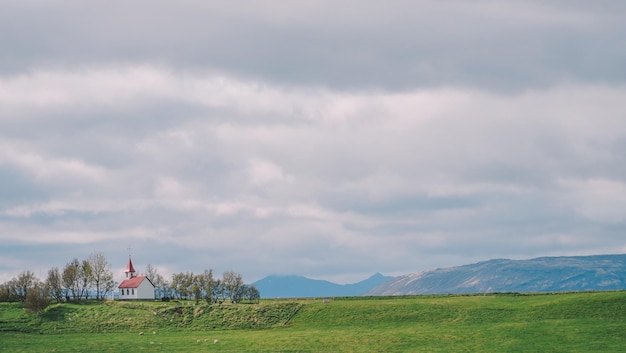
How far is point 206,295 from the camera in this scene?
157500mm

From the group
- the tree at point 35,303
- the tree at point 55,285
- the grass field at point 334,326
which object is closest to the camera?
the grass field at point 334,326

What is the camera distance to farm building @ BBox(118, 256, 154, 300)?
6501 inches

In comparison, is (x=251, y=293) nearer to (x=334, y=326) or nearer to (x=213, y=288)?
(x=213, y=288)

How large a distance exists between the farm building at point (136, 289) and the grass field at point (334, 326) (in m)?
29.1

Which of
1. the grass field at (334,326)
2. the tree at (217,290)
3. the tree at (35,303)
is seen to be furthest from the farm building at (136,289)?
the tree at (35,303)

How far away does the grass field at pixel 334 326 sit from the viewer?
8331 centimetres

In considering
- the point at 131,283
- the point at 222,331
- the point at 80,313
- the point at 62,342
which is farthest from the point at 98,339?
the point at 131,283

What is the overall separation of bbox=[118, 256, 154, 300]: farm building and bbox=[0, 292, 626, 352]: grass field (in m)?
29.1

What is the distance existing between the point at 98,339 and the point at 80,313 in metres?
27.6

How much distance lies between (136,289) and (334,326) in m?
74.7

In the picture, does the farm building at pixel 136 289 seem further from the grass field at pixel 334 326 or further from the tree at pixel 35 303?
the tree at pixel 35 303

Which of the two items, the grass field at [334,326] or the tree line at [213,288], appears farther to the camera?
the tree line at [213,288]

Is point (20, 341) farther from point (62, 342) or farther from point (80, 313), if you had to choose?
point (80, 313)

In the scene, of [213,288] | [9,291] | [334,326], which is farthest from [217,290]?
[334,326]
